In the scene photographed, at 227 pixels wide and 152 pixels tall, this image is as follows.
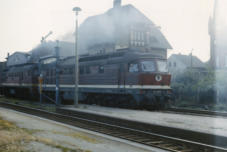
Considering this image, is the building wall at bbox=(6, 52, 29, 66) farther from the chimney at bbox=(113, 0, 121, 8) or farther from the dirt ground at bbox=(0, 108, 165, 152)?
the dirt ground at bbox=(0, 108, 165, 152)

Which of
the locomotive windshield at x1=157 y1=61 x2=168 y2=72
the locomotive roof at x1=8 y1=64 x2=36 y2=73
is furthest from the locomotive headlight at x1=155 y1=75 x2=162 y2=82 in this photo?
the locomotive roof at x1=8 y1=64 x2=36 y2=73

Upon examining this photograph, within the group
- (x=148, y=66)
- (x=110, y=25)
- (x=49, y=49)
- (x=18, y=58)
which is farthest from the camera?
(x=18, y=58)

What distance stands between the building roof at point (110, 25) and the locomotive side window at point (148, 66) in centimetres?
2102

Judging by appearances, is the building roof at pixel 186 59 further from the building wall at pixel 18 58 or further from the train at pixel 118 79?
the train at pixel 118 79

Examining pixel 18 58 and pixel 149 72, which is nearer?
pixel 149 72

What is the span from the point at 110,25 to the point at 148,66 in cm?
2282

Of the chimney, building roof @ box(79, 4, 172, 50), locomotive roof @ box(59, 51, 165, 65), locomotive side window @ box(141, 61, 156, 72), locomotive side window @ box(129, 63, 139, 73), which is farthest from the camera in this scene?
the chimney

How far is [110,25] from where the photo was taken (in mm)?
38625

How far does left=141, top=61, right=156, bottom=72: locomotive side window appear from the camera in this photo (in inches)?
662

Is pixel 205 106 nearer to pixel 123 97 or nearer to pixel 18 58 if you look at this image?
pixel 123 97

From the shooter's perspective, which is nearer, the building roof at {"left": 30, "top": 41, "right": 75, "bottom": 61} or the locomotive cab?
the locomotive cab

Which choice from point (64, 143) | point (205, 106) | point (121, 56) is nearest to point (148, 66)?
point (121, 56)

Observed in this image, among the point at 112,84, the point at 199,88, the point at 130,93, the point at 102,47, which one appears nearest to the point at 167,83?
the point at 130,93

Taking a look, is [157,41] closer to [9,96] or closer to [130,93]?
[9,96]
